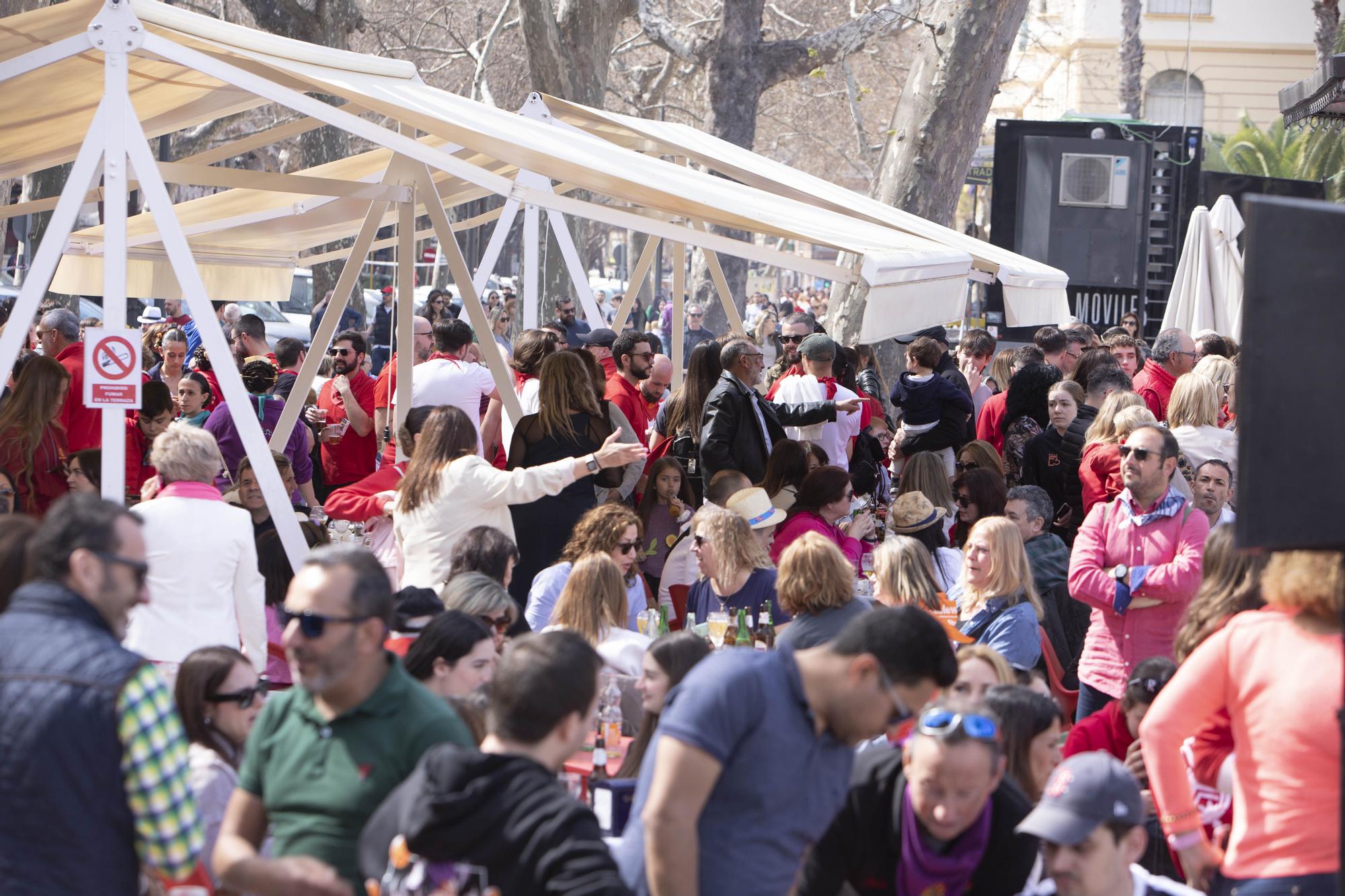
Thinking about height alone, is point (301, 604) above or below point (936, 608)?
above

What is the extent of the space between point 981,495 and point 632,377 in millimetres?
2850

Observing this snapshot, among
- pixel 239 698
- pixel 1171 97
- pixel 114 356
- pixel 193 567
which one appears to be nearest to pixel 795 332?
pixel 114 356

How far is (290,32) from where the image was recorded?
1895 centimetres

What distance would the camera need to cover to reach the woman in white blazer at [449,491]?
6371 millimetres

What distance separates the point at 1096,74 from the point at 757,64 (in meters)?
29.1

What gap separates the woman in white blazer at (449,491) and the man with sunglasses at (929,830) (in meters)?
3.01

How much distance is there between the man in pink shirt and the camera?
6164 mm

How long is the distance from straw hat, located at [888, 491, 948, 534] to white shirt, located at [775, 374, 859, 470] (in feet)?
5.47

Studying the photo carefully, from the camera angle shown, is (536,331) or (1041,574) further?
(536,331)

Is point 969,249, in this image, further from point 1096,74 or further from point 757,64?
point 1096,74

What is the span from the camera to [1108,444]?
7.84 meters

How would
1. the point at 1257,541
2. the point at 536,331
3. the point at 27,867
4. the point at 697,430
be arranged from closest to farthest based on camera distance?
the point at 1257,541, the point at 27,867, the point at 697,430, the point at 536,331

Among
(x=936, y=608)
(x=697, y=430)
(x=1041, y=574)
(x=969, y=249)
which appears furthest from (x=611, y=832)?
(x=969, y=249)

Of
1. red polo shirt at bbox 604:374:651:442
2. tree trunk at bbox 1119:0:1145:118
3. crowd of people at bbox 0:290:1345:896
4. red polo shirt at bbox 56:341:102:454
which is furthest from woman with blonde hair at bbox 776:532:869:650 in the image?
tree trunk at bbox 1119:0:1145:118
